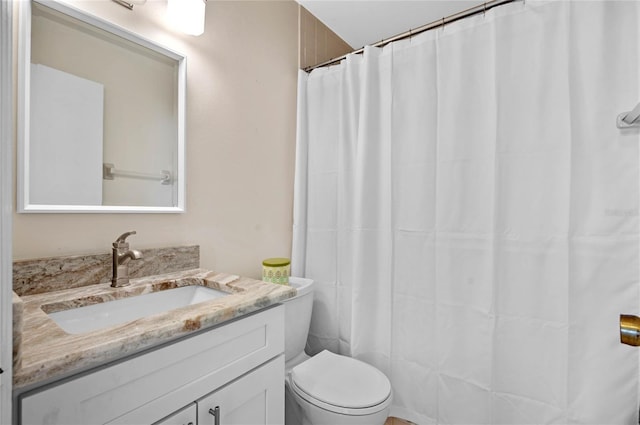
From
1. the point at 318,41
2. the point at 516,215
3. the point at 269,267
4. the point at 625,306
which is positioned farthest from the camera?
the point at 318,41

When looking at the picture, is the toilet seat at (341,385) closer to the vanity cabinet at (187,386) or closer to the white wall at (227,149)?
the vanity cabinet at (187,386)

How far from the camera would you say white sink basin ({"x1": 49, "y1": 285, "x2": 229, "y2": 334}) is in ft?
2.97

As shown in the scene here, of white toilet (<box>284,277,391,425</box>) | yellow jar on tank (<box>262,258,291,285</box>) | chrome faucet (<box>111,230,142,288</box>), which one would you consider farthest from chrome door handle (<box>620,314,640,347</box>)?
chrome faucet (<box>111,230,142,288</box>)

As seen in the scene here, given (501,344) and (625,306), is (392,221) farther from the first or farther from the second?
(625,306)

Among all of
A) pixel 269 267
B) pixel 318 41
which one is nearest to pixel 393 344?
pixel 269 267

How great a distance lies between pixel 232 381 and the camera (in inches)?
34.9

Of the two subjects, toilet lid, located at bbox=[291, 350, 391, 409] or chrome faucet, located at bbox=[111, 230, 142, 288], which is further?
toilet lid, located at bbox=[291, 350, 391, 409]

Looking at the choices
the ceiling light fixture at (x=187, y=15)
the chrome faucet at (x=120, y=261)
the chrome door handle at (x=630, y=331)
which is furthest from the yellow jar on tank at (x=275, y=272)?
the chrome door handle at (x=630, y=331)

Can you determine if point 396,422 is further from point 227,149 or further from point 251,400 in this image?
point 227,149

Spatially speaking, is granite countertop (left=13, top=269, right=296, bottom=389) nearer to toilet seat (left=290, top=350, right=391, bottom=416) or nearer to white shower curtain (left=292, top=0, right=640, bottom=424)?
toilet seat (left=290, top=350, right=391, bottom=416)

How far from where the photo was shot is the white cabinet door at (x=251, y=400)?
2.72 ft

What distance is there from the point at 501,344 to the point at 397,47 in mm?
1445

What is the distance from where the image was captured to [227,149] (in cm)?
152

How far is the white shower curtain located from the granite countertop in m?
0.76
